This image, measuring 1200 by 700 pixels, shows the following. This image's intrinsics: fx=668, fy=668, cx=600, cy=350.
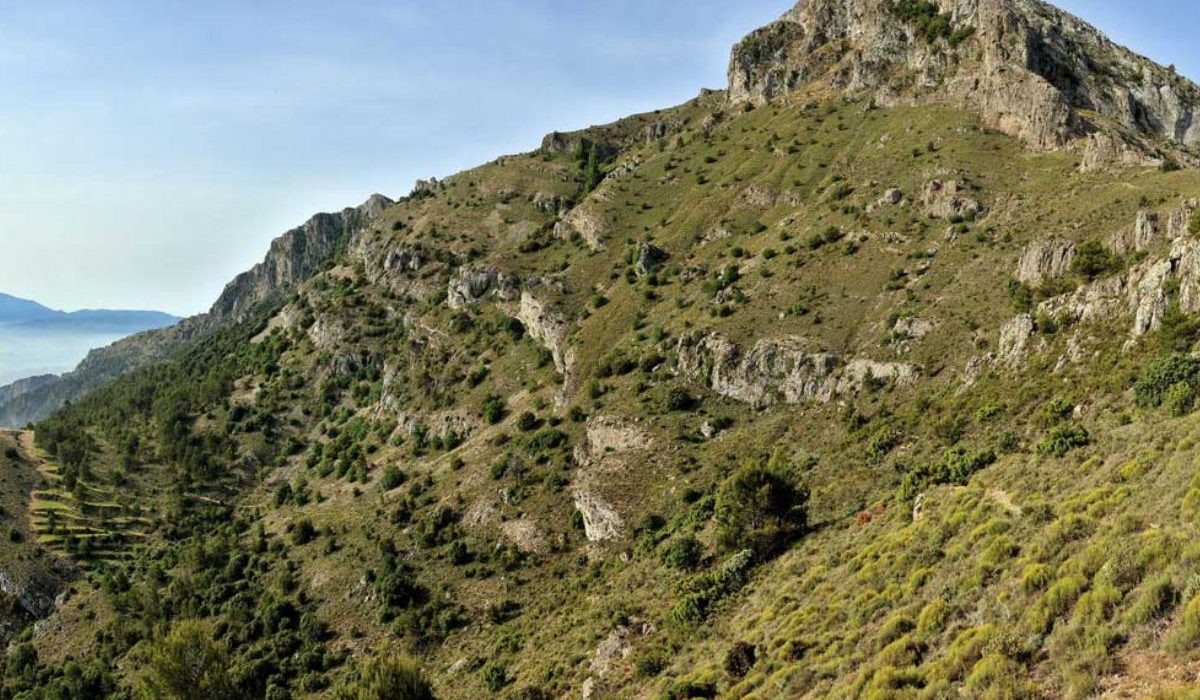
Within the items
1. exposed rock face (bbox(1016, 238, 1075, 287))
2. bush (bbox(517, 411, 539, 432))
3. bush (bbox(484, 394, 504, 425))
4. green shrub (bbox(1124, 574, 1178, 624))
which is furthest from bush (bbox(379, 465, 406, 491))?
green shrub (bbox(1124, 574, 1178, 624))

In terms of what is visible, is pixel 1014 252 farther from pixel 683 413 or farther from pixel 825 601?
pixel 825 601

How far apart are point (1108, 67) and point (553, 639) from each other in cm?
11974

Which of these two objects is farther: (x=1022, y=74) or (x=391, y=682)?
(x=1022, y=74)

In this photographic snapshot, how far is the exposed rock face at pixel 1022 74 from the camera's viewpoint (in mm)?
86250

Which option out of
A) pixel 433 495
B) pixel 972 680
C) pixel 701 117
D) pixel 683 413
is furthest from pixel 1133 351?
pixel 701 117

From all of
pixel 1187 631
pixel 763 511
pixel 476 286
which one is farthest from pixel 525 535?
pixel 476 286

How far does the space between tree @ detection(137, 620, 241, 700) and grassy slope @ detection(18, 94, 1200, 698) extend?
42.6ft

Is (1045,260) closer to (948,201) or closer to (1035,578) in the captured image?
(948,201)

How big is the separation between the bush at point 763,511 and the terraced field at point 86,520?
98.8 m

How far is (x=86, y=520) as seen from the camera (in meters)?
108

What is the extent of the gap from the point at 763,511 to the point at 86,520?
113 meters

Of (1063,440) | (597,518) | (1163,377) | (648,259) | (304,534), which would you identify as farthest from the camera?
(648,259)

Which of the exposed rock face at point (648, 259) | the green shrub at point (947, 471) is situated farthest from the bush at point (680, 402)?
the exposed rock face at point (648, 259)

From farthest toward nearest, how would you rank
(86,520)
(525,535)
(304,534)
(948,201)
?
(86,520) < (304,534) < (948,201) < (525,535)
